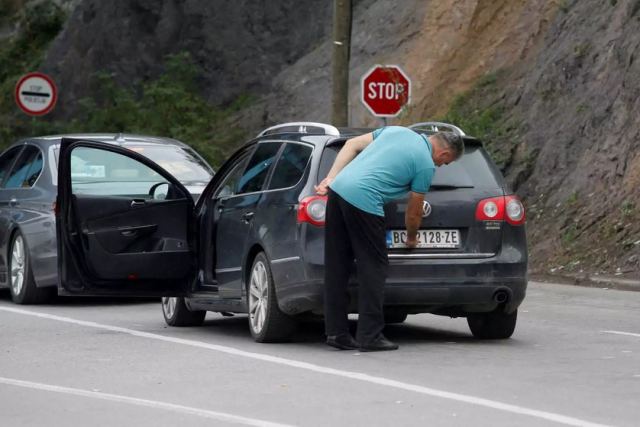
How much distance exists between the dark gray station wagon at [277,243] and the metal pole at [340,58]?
376 inches

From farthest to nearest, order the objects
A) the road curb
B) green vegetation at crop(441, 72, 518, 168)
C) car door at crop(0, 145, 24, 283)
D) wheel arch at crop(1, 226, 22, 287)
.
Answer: green vegetation at crop(441, 72, 518, 168) → the road curb → car door at crop(0, 145, 24, 283) → wheel arch at crop(1, 226, 22, 287)

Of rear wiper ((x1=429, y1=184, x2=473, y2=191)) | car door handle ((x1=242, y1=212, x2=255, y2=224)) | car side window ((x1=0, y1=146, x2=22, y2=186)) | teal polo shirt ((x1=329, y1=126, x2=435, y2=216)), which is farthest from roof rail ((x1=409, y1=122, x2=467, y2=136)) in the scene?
car side window ((x1=0, y1=146, x2=22, y2=186))

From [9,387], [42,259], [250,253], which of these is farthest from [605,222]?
[9,387]

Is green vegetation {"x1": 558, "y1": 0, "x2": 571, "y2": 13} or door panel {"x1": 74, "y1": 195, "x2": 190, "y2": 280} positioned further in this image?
green vegetation {"x1": 558, "y1": 0, "x2": 571, "y2": 13}

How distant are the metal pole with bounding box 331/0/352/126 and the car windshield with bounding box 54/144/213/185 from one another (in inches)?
235

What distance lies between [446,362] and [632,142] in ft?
35.7

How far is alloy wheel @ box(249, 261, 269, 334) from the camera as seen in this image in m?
11.5

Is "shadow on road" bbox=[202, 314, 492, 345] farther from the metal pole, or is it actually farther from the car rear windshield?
the metal pole

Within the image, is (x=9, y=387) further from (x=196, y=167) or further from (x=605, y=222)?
(x=605, y=222)

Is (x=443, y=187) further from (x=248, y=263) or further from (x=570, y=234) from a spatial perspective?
(x=570, y=234)

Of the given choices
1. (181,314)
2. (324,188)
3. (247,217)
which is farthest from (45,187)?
(324,188)

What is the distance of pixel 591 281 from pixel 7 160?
648cm

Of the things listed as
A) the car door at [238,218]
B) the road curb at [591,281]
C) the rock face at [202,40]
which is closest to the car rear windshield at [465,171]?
the car door at [238,218]

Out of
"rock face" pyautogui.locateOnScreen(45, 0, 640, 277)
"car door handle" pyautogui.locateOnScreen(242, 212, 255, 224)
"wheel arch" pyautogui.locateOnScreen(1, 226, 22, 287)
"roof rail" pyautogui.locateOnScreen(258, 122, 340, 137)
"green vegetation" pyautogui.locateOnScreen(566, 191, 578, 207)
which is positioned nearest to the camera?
"roof rail" pyautogui.locateOnScreen(258, 122, 340, 137)
